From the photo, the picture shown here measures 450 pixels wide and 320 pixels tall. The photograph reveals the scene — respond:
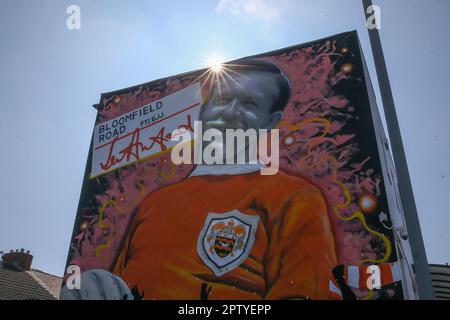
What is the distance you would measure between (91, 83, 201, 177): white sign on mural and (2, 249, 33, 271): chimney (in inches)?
437

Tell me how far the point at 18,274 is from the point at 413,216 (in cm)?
1909

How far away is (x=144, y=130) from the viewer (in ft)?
39.8

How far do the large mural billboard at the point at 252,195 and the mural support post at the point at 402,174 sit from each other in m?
3.42

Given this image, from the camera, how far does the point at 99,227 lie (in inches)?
446

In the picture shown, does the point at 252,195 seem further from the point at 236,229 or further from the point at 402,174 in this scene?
the point at 402,174

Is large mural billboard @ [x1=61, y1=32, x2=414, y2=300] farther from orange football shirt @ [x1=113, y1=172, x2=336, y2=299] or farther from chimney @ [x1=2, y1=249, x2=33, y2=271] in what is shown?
chimney @ [x1=2, y1=249, x2=33, y2=271]

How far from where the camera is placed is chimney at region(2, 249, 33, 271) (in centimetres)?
2055

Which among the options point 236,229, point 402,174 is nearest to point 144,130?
point 236,229

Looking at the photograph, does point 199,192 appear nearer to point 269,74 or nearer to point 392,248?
point 269,74

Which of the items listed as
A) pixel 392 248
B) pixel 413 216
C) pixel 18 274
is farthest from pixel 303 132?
pixel 18 274

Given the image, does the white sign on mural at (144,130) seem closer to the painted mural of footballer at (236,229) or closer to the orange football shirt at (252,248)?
the painted mural of footballer at (236,229)

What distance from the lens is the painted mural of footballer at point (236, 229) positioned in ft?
28.7
